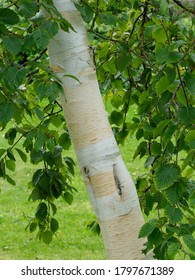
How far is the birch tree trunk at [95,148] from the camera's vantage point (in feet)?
6.81

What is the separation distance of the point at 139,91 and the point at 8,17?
1.27 metres

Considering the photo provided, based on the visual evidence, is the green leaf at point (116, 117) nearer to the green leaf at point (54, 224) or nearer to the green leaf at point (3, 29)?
the green leaf at point (54, 224)

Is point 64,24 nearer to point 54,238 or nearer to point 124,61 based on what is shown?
point 124,61

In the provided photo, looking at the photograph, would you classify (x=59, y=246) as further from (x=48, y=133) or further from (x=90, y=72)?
(x=90, y=72)

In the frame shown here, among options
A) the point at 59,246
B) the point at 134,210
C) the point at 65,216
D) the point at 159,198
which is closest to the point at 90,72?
the point at 134,210

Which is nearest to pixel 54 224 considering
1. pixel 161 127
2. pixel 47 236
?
pixel 47 236

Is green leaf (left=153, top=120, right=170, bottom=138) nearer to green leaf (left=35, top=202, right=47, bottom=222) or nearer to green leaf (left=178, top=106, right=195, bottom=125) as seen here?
green leaf (left=178, top=106, right=195, bottom=125)

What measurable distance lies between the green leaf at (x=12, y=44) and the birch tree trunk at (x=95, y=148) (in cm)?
29

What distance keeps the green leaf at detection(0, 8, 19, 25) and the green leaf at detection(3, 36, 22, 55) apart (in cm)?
6

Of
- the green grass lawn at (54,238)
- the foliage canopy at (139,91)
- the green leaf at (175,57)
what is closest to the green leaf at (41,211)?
the foliage canopy at (139,91)

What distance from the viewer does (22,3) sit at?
6.14 feet

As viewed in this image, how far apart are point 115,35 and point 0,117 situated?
52.5 inches

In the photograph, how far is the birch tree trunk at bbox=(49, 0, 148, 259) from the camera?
81.7 inches

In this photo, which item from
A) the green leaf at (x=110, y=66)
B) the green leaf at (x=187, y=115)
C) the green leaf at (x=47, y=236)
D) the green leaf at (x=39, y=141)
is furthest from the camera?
the green leaf at (x=47, y=236)
